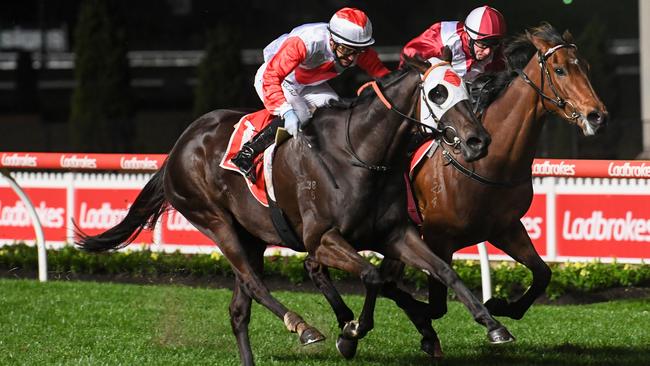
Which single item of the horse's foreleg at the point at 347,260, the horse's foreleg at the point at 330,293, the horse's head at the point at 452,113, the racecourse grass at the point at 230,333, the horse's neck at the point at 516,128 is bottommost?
the racecourse grass at the point at 230,333

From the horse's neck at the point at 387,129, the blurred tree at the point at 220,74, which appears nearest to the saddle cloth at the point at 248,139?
the horse's neck at the point at 387,129

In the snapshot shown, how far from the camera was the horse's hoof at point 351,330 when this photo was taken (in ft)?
17.7

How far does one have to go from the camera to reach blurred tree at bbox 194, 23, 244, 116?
16750 millimetres

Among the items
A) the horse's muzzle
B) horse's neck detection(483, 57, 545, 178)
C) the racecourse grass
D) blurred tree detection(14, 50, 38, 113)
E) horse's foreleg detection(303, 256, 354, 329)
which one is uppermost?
the horse's muzzle

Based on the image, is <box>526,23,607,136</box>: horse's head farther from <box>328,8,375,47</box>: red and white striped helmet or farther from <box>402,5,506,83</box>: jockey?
<box>328,8,375,47</box>: red and white striped helmet

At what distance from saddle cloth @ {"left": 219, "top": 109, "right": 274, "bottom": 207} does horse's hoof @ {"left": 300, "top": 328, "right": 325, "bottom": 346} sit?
2.55 feet

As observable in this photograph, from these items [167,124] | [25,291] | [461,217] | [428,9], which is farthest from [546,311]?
[428,9]

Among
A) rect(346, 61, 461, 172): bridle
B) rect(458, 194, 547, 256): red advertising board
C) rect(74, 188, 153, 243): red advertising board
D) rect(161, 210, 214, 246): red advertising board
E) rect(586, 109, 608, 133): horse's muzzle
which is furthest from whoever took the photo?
rect(74, 188, 153, 243): red advertising board

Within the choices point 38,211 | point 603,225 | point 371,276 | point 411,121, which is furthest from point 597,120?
point 38,211

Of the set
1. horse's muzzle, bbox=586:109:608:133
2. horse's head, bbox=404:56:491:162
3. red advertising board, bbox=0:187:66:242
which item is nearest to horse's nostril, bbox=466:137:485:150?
horse's head, bbox=404:56:491:162

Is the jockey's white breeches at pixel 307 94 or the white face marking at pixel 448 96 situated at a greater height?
the white face marking at pixel 448 96

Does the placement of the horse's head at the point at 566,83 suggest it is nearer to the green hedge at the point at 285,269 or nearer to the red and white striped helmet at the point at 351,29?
the red and white striped helmet at the point at 351,29

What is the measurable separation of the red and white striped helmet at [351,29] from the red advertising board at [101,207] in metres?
4.50

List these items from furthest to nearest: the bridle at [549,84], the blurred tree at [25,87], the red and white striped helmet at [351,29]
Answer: the blurred tree at [25,87] < the bridle at [549,84] < the red and white striped helmet at [351,29]
